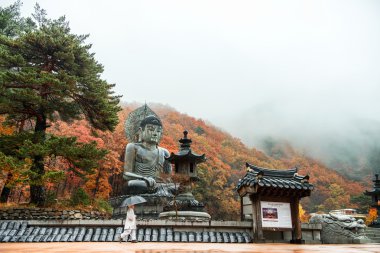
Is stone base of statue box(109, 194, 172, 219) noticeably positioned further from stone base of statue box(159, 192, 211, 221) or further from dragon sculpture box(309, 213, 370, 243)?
dragon sculpture box(309, 213, 370, 243)

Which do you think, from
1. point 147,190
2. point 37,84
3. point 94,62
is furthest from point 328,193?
point 37,84

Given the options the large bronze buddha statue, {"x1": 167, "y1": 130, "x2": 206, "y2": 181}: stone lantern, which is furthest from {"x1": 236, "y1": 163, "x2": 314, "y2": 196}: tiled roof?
the large bronze buddha statue

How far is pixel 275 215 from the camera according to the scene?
28.8ft

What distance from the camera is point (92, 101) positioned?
1159 centimetres

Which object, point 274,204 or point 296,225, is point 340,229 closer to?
point 296,225

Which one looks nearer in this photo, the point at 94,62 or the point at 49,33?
the point at 49,33

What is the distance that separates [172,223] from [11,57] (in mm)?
7811

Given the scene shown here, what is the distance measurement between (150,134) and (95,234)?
8.13 m

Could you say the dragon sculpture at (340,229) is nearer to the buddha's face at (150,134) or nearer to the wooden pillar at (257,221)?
the wooden pillar at (257,221)

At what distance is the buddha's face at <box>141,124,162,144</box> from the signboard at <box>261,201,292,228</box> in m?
8.18

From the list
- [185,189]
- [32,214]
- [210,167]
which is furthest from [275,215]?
[210,167]

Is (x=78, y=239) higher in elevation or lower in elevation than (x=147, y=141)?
lower

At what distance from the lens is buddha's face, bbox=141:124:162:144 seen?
51.9 feet

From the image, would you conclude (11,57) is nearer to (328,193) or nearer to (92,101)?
(92,101)
